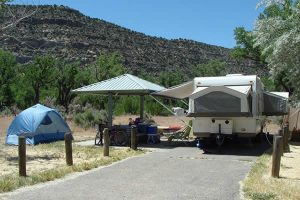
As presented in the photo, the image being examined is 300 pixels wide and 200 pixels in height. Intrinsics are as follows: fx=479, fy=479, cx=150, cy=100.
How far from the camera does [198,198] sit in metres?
8.16

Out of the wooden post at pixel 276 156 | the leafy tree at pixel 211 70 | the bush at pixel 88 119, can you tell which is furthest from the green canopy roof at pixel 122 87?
the leafy tree at pixel 211 70

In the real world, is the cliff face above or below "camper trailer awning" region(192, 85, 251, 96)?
above

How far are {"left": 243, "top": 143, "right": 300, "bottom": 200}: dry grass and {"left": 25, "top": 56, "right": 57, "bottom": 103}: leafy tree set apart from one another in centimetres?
3361

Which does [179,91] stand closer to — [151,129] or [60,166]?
[151,129]

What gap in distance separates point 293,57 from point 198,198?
10.9 metres

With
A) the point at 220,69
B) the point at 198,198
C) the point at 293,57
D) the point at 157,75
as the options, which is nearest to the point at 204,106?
the point at 293,57

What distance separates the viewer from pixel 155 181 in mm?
9773

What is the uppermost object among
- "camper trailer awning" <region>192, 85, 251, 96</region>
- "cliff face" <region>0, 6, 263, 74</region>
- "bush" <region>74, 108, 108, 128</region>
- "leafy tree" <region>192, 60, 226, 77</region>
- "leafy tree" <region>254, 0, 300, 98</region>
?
"cliff face" <region>0, 6, 263, 74</region>

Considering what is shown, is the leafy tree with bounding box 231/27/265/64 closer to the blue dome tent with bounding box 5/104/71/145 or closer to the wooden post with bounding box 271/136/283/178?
the blue dome tent with bounding box 5/104/71/145

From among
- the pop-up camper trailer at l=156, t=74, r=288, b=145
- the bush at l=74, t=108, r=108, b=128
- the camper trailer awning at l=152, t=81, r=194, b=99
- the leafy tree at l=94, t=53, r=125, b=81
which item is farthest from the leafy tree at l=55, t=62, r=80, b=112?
the pop-up camper trailer at l=156, t=74, r=288, b=145

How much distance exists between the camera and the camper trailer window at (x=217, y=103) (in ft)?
51.4

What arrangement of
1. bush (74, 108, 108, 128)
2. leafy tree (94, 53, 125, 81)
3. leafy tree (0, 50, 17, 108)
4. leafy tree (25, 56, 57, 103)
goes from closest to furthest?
bush (74, 108, 108, 128), leafy tree (25, 56, 57, 103), leafy tree (0, 50, 17, 108), leafy tree (94, 53, 125, 81)

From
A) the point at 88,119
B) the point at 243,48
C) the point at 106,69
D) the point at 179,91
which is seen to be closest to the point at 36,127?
the point at 179,91

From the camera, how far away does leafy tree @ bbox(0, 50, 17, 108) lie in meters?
44.7
